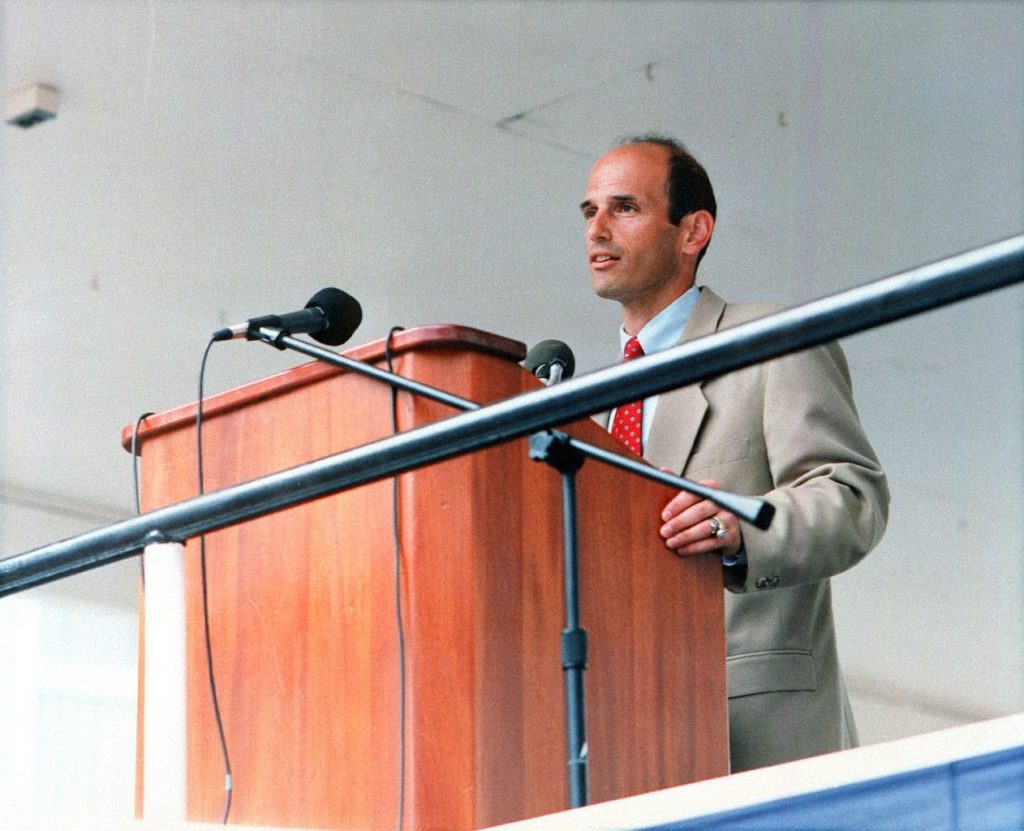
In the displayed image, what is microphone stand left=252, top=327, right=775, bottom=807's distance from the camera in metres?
1.54

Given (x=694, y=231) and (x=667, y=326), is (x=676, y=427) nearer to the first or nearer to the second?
(x=667, y=326)

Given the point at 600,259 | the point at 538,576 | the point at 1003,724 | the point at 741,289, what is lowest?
the point at 1003,724

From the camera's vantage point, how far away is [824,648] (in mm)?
2270

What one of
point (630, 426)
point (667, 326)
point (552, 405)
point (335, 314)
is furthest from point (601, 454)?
point (667, 326)

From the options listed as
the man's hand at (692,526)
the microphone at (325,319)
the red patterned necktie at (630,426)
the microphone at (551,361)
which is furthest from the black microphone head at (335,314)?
the red patterned necktie at (630,426)

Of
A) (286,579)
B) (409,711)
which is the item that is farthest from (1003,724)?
(286,579)

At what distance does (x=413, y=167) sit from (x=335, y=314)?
10.1ft

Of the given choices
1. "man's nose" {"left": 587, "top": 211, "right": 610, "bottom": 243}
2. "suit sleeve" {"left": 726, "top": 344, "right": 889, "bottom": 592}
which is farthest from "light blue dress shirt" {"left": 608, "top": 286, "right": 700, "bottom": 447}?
"suit sleeve" {"left": 726, "top": 344, "right": 889, "bottom": 592}

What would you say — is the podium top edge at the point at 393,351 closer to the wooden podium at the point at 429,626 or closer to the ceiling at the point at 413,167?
the wooden podium at the point at 429,626

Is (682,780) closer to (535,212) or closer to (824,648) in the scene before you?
(824,648)

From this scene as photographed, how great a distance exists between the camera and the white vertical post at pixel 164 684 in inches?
62.4

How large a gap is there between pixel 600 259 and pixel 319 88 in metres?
2.24

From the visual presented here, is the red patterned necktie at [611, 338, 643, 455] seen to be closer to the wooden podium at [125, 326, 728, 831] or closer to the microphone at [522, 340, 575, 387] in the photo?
the microphone at [522, 340, 575, 387]

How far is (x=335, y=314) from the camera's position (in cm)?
191
